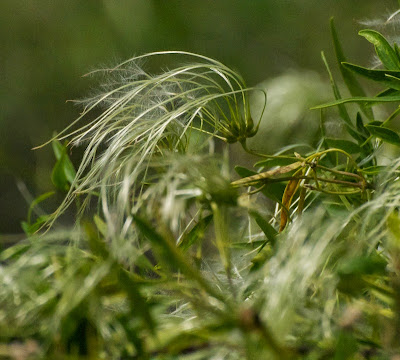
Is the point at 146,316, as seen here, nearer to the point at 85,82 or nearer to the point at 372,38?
the point at 372,38

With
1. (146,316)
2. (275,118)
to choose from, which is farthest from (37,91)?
(146,316)

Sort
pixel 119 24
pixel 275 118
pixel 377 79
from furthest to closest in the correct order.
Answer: pixel 119 24 → pixel 275 118 → pixel 377 79

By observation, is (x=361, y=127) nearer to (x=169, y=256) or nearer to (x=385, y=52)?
(x=385, y=52)

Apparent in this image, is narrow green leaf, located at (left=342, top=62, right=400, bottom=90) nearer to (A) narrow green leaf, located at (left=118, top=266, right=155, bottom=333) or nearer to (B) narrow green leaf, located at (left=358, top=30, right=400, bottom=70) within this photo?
(B) narrow green leaf, located at (left=358, top=30, right=400, bottom=70)

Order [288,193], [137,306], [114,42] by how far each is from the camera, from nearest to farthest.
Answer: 1. [137,306]
2. [288,193]
3. [114,42]

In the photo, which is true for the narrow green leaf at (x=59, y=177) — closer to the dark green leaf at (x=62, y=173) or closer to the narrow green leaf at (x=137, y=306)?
the dark green leaf at (x=62, y=173)

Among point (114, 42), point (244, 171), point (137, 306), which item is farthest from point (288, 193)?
point (114, 42)

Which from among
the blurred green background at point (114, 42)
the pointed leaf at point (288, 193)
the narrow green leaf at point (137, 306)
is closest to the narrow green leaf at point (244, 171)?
the pointed leaf at point (288, 193)
